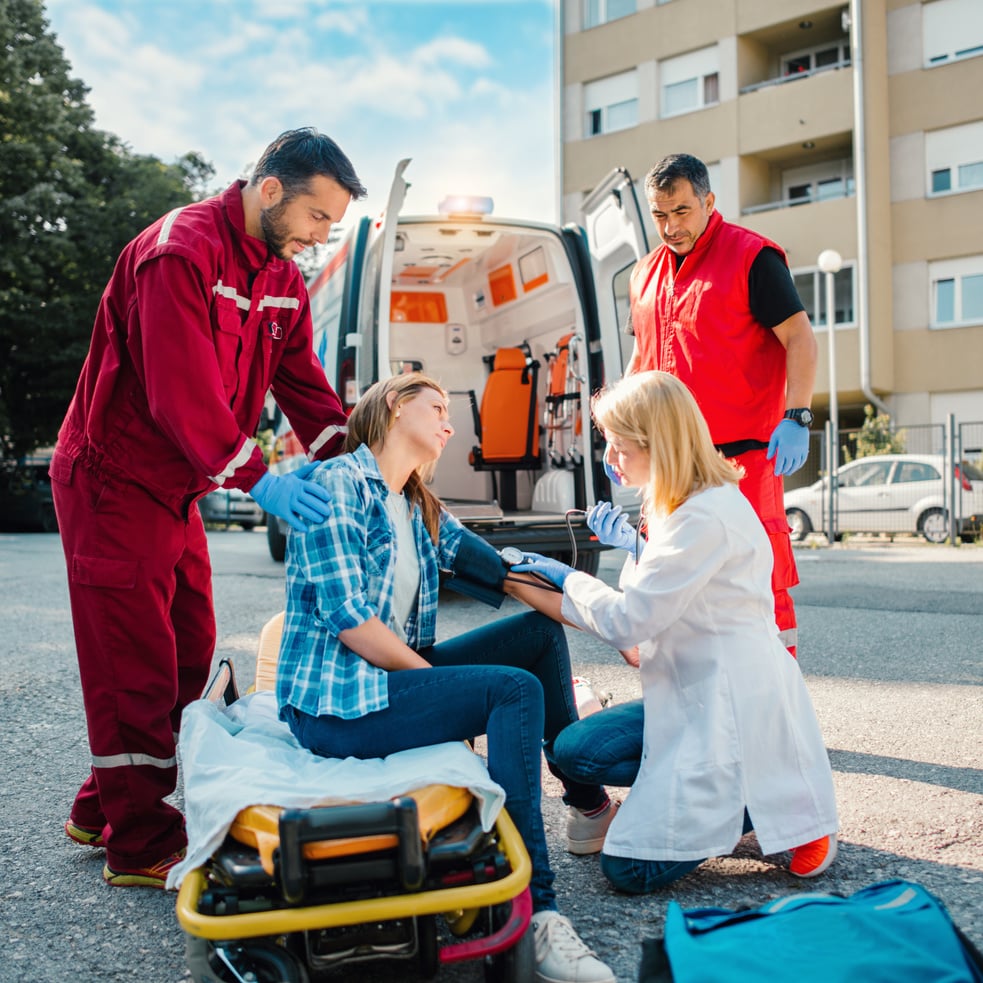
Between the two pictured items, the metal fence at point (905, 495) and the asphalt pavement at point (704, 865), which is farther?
the metal fence at point (905, 495)

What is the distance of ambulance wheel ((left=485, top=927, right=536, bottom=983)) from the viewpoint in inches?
74.4

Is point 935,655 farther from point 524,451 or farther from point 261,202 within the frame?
point 261,202

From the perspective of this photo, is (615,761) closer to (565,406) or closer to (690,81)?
(565,406)

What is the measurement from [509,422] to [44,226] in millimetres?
16885

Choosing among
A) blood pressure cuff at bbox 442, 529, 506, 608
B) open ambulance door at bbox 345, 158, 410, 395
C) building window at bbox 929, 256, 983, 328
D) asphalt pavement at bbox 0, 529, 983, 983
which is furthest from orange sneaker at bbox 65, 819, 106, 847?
building window at bbox 929, 256, 983, 328

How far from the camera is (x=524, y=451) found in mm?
Answer: 7797

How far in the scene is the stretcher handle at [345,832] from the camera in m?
1.72

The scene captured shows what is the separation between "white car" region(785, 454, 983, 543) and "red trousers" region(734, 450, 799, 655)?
11302 millimetres

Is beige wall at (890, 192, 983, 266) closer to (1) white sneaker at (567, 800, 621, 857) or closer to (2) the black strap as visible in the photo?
(2) the black strap

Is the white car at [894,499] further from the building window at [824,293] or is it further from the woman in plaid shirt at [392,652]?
the woman in plaid shirt at [392,652]

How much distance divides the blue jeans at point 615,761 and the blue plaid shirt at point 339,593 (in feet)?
1.95

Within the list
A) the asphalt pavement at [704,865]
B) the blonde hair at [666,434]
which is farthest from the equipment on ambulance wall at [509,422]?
the blonde hair at [666,434]

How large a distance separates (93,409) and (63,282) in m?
21.4

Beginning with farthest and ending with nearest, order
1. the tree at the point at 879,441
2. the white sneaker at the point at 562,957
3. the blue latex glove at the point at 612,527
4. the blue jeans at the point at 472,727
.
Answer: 1. the tree at the point at 879,441
2. the blue latex glove at the point at 612,527
3. the blue jeans at the point at 472,727
4. the white sneaker at the point at 562,957
